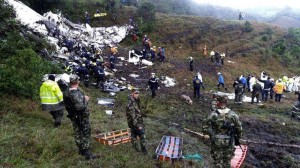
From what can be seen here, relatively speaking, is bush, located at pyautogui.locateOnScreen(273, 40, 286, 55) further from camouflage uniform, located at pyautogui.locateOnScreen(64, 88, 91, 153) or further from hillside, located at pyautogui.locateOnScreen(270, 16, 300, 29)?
hillside, located at pyautogui.locateOnScreen(270, 16, 300, 29)

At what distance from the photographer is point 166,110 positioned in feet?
51.2

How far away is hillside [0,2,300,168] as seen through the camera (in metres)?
7.04

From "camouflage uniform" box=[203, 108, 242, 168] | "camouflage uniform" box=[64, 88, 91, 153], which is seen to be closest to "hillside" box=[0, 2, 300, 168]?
"camouflage uniform" box=[64, 88, 91, 153]

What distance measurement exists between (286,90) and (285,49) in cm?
1141

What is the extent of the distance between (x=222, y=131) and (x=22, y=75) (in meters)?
7.27

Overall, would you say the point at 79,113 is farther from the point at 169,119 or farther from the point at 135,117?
the point at 169,119

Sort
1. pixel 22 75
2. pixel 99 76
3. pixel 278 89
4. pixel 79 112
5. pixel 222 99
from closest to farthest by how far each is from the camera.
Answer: pixel 222 99, pixel 79 112, pixel 22 75, pixel 99 76, pixel 278 89

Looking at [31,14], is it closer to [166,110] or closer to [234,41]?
[166,110]

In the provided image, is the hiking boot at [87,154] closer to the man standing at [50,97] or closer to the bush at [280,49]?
the man standing at [50,97]

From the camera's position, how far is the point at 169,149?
884cm

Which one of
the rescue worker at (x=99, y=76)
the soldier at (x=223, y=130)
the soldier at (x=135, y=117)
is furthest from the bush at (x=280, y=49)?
the soldier at (x=223, y=130)

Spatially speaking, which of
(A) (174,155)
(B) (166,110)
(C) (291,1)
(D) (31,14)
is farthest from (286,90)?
(C) (291,1)

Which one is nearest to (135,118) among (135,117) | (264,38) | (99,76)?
(135,117)

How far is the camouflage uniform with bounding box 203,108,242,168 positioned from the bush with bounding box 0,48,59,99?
21.7 ft
